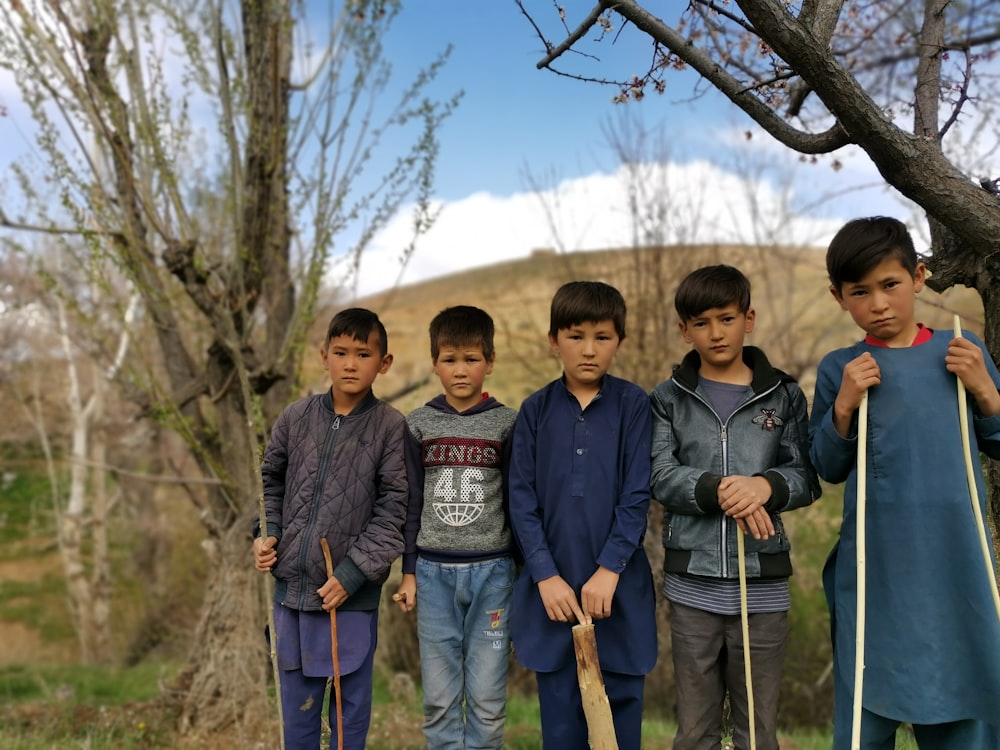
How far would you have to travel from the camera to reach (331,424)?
9.03 feet

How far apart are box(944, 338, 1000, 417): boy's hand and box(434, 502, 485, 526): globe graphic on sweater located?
148 centimetres

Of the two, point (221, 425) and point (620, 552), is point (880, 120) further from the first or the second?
point (221, 425)

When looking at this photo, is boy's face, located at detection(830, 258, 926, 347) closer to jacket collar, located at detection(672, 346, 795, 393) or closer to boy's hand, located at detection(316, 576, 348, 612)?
jacket collar, located at detection(672, 346, 795, 393)

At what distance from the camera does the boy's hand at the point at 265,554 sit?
103 inches

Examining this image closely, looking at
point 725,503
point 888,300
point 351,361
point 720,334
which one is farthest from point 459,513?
point 888,300

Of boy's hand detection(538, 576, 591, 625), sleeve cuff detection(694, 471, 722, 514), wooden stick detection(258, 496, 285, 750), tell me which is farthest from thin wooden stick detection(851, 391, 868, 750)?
wooden stick detection(258, 496, 285, 750)

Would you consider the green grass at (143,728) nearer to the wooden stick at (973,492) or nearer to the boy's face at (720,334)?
the wooden stick at (973,492)

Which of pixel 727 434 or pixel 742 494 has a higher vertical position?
pixel 727 434

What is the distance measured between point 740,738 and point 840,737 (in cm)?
31

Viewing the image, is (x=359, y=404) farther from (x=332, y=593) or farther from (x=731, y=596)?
(x=731, y=596)

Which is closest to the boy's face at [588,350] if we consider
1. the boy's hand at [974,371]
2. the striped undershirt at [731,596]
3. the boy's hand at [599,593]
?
the boy's hand at [599,593]

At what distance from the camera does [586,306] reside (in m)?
2.52

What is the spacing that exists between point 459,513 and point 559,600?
0.47m

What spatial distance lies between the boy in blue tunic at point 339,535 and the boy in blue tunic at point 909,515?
144 centimetres
